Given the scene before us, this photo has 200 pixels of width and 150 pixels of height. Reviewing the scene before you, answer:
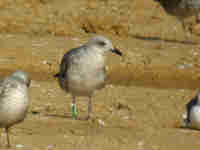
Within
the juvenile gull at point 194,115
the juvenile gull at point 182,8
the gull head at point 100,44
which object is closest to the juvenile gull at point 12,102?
the gull head at point 100,44

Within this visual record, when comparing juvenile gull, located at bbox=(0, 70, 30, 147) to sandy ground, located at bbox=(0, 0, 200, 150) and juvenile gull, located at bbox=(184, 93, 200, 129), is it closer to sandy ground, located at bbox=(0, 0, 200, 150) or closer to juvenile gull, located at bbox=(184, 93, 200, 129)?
sandy ground, located at bbox=(0, 0, 200, 150)

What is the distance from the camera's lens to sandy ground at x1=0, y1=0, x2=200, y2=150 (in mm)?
8773

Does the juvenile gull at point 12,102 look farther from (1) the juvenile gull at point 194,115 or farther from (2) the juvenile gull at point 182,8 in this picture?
(2) the juvenile gull at point 182,8

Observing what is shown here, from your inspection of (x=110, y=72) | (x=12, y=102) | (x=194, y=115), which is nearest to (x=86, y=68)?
(x=194, y=115)

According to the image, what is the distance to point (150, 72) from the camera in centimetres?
1443

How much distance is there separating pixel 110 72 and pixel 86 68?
4.49 metres

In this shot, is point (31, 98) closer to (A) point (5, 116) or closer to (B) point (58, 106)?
(B) point (58, 106)

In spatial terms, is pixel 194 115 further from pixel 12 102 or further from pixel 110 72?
pixel 110 72

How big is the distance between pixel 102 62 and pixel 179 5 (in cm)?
830

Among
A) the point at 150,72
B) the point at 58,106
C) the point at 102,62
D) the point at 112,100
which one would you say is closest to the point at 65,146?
the point at 102,62

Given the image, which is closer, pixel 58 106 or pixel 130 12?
pixel 58 106

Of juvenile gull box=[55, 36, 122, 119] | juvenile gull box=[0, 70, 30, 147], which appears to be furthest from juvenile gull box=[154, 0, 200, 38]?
juvenile gull box=[0, 70, 30, 147]

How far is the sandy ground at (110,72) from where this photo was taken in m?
8.77

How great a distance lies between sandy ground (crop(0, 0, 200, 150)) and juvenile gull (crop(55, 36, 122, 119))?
0.56m
